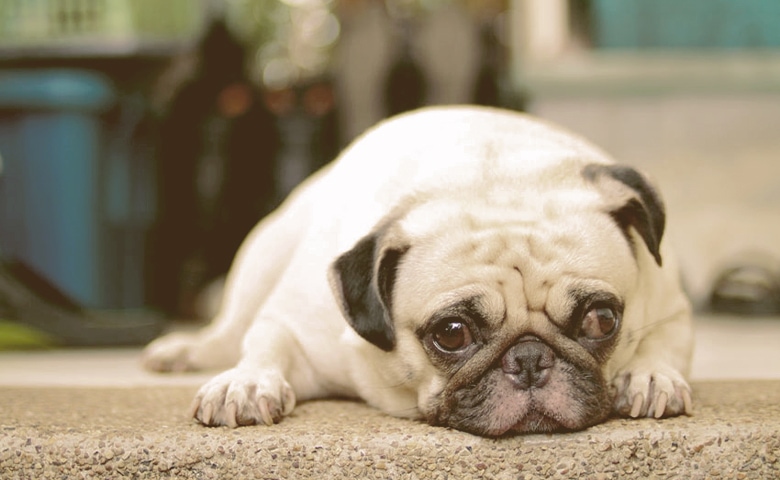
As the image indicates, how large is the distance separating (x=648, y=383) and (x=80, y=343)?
7.56 ft

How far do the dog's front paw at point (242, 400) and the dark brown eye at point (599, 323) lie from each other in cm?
63

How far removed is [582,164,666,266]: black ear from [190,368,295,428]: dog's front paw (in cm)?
80

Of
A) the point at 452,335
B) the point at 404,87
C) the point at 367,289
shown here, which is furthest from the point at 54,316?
the point at 404,87

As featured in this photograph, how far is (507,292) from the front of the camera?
1660mm

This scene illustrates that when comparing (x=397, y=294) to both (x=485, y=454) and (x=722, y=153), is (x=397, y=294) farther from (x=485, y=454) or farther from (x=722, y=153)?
(x=722, y=153)

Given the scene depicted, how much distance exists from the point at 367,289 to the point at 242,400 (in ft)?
1.08

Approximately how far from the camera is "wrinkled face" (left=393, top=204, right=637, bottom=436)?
1575 millimetres

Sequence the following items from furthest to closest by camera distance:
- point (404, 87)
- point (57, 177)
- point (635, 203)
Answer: point (404, 87) → point (57, 177) → point (635, 203)

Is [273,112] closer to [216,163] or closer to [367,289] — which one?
[216,163]

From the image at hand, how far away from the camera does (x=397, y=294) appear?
178cm

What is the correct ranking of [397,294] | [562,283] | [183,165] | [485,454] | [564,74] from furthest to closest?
[183,165]
[564,74]
[397,294]
[562,283]
[485,454]

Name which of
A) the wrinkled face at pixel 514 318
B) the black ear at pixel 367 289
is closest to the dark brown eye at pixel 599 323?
the wrinkled face at pixel 514 318

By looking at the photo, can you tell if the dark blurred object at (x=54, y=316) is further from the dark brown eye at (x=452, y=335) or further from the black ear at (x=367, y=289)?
the dark brown eye at (x=452, y=335)

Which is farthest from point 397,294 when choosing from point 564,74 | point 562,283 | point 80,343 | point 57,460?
point 564,74
